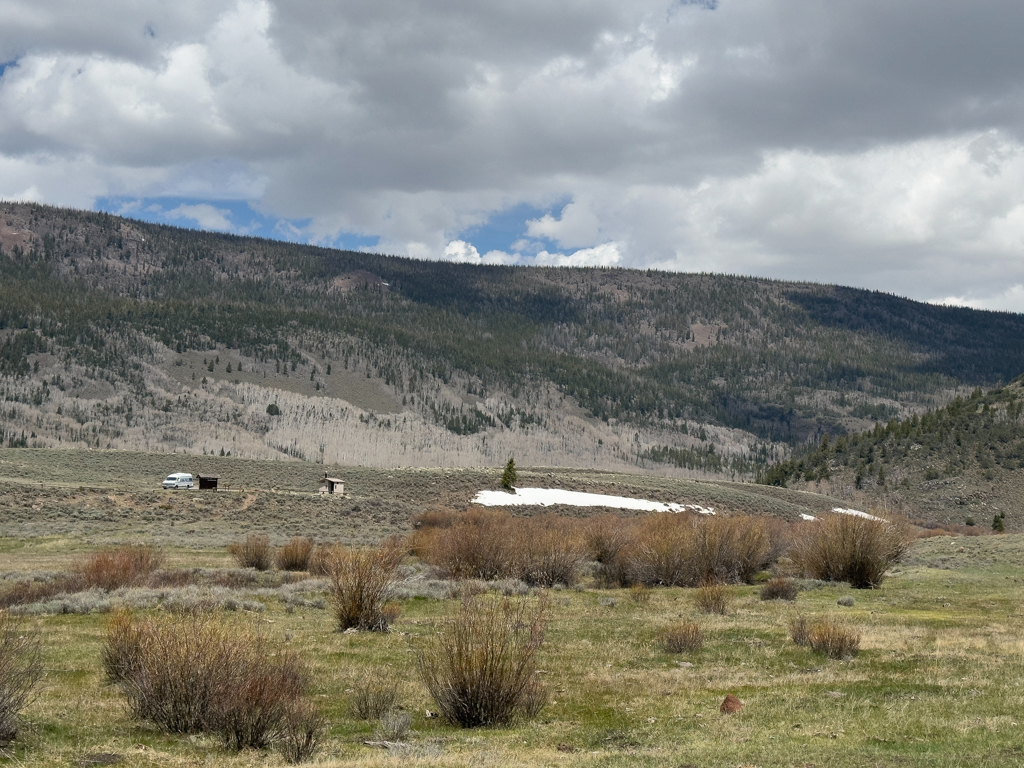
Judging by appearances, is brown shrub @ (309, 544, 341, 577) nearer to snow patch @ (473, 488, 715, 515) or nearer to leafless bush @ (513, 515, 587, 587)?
leafless bush @ (513, 515, 587, 587)

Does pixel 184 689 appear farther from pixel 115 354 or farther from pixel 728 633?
pixel 115 354

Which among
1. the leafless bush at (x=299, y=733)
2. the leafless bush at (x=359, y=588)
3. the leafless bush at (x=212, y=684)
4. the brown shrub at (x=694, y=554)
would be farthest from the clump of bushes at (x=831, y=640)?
the brown shrub at (x=694, y=554)

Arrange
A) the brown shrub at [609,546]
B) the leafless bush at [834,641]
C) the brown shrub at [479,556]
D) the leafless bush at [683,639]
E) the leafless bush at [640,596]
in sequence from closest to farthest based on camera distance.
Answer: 1. the leafless bush at [834,641]
2. the leafless bush at [683,639]
3. the leafless bush at [640,596]
4. the brown shrub at [479,556]
5. the brown shrub at [609,546]

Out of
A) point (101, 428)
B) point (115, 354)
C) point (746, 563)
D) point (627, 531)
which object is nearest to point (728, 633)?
point (746, 563)

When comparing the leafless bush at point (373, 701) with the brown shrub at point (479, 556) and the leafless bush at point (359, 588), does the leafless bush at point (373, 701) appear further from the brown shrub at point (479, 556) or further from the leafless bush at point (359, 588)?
the brown shrub at point (479, 556)

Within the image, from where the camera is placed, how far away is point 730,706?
13078 millimetres

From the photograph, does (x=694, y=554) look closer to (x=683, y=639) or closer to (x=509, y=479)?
(x=683, y=639)

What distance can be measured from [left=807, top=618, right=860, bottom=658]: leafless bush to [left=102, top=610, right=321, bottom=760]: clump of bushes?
11020mm

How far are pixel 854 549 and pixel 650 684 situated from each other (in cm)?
2212

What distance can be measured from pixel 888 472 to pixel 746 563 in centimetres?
8433

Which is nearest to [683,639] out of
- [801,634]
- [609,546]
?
[801,634]

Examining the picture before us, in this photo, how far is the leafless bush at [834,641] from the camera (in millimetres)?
17797

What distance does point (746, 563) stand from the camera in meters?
36.9

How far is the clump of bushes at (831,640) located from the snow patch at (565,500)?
55509 mm
